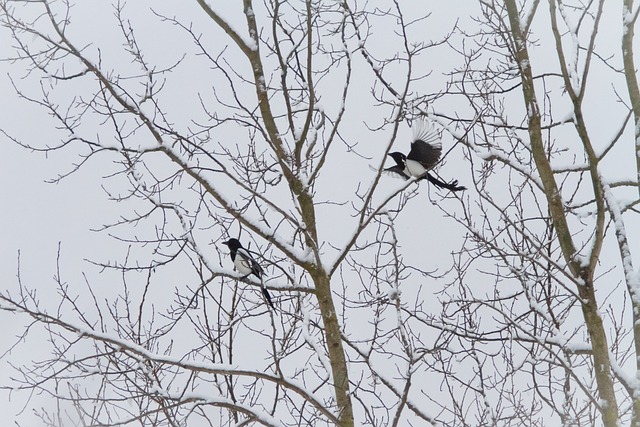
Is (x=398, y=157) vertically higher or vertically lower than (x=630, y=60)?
higher

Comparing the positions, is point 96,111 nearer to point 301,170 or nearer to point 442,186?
point 301,170

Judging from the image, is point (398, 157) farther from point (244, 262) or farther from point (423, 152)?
point (244, 262)

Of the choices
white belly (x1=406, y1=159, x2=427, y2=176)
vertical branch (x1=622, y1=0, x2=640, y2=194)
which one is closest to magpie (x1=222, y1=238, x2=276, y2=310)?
white belly (x1=406, y1=159, x2=427, y2=176)

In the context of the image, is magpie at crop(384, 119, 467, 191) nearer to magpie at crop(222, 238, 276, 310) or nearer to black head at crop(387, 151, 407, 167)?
black head at crop(387, 151, 407, 167)

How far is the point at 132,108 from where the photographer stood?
549 cm

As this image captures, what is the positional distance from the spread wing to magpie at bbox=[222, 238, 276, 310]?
170 centimetres

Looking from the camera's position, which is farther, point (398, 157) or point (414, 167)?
point (398, 157)

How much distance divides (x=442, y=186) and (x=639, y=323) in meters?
2.29

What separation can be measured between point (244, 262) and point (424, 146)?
74.2 inches

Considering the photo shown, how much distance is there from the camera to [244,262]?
680 centimetres

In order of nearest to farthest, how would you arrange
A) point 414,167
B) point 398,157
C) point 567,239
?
point 567,239 < point 414,167 < point 398,157

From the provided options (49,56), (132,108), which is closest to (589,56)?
(132,108)

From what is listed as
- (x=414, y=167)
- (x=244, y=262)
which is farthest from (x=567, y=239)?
(x=244, y=262)

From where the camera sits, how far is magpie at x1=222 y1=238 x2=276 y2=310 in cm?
577
